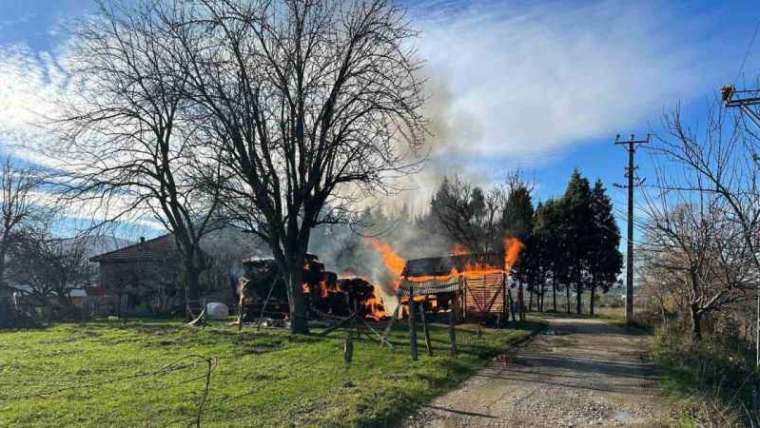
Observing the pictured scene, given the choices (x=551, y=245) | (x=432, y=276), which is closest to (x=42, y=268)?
(x=432, y=276)

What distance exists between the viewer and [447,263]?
29188 mm

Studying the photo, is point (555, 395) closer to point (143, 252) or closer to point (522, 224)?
point (522, 224)

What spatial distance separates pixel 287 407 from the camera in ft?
28.4

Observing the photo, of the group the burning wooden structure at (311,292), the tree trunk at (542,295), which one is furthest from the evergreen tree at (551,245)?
the burning wooden structure at (311,292)

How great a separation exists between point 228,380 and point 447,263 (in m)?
19.5

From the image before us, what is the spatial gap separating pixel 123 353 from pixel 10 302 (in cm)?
1750

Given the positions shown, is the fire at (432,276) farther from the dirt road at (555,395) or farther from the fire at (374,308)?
the dirt road at (555,395)

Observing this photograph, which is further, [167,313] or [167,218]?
[167,313]

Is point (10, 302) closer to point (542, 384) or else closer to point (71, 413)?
point (71, 413)

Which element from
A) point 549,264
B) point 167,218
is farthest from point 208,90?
point 549,264

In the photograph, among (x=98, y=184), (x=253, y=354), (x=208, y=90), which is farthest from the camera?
(x=98, y=184)

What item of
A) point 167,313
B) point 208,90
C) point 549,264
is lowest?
point 167,313

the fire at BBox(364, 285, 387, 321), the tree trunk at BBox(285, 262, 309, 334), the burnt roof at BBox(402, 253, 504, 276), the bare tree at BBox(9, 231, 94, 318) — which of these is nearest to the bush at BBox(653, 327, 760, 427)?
the burnt roof at BBox(402, 253, 504, 276)

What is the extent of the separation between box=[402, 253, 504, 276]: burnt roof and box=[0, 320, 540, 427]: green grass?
9.20m
